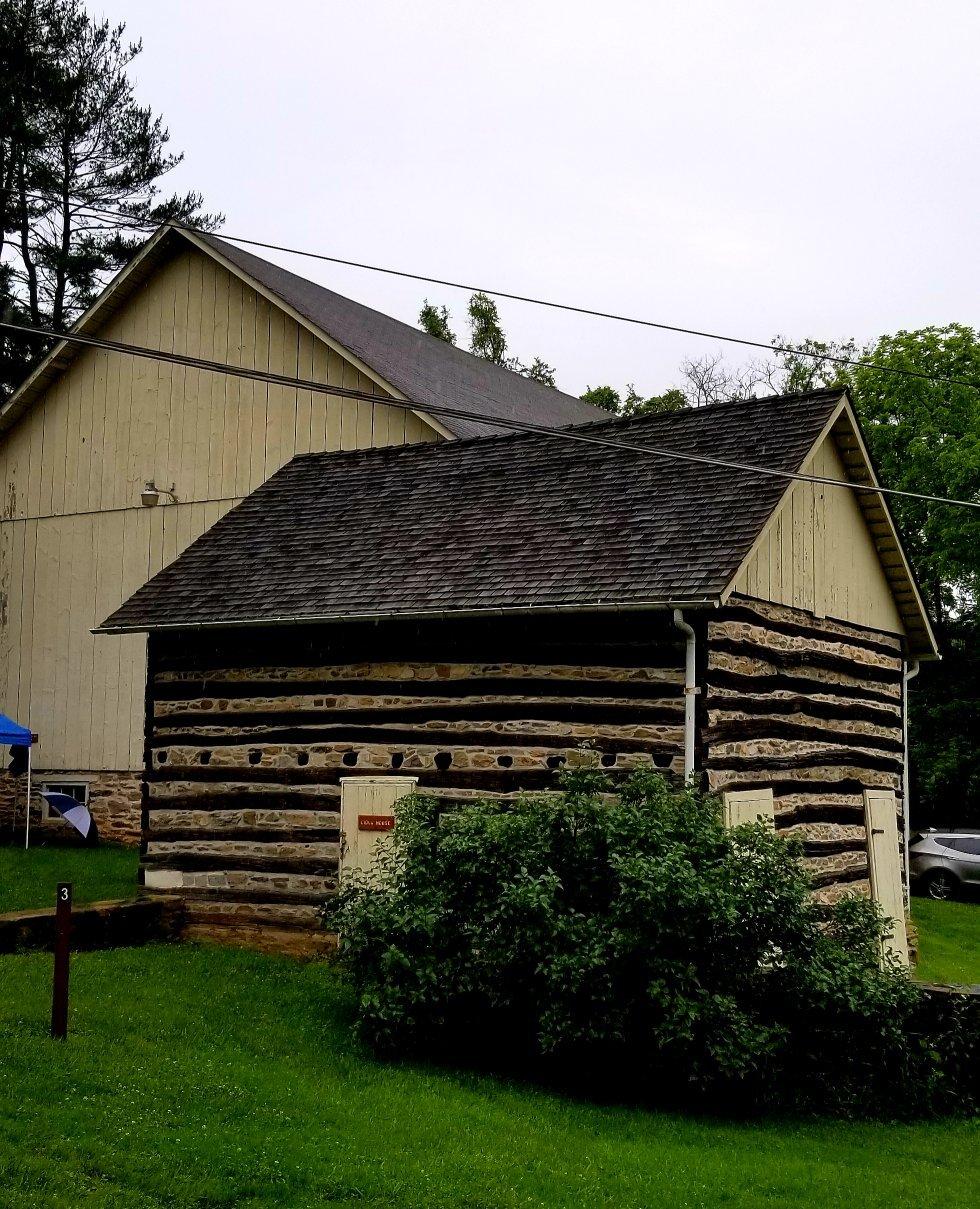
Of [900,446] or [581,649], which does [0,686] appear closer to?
[581,649]

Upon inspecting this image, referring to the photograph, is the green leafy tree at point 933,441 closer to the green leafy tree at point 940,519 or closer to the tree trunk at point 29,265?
the green leafy tree at point 940,519

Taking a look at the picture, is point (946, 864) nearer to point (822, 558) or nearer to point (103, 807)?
point (822, 558)

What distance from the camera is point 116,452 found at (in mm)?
22094

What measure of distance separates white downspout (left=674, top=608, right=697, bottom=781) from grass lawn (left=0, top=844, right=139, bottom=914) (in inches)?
282

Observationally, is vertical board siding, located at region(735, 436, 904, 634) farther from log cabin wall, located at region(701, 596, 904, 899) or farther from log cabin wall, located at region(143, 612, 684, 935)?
log cabin wall, located at region(143, 612, 684, 935)

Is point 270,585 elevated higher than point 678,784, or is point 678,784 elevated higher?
point 270,585

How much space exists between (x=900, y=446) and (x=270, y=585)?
70.8 feet

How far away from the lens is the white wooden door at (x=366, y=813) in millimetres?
13023

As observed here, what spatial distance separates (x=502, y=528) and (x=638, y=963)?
5.57m

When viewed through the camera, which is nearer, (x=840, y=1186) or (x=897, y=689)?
(x=840, y=1186)

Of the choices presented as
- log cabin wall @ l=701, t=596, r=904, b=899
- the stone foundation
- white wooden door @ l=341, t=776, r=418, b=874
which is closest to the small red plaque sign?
white wooden door @ l=341, t=776, r=418, b=874

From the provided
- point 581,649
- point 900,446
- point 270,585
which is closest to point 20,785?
point 270,585

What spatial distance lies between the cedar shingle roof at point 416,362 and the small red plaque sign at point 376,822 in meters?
7.00

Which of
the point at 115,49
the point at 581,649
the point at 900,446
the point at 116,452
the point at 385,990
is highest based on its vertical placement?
the point at 115,49
